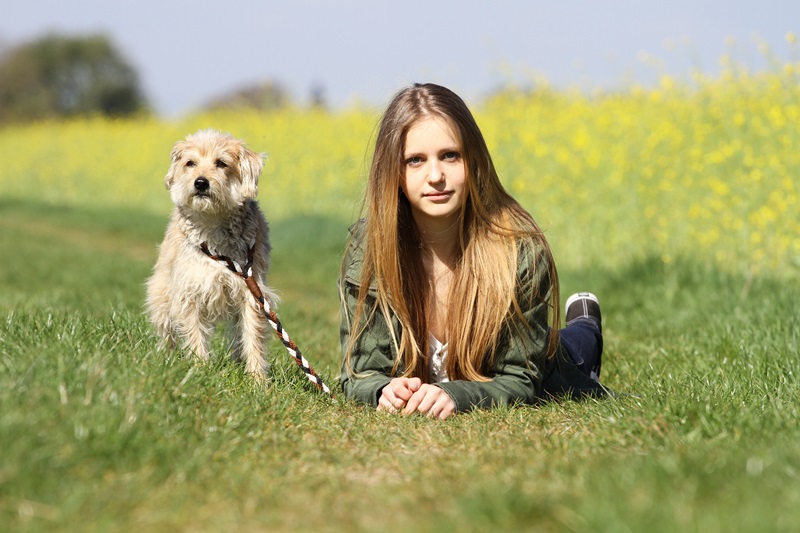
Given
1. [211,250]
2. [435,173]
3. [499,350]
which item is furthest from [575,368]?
[211,250]

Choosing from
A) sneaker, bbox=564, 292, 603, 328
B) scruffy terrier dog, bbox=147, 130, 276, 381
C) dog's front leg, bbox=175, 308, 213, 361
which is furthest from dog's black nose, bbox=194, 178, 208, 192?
sneaker, bbox=564, 292, 603, 328

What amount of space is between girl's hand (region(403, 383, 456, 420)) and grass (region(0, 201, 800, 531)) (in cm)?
9

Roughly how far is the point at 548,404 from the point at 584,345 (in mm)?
876

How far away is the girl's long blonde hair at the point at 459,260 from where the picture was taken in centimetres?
407

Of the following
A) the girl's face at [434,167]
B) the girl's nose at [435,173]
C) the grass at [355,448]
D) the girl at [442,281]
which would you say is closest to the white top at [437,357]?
the girl at [442,281]

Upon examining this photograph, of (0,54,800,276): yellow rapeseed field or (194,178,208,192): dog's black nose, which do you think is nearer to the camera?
(194,178,208,192): dog's black nose

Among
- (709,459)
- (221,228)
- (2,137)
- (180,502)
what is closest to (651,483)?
(709,459)

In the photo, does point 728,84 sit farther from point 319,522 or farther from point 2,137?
point 2,137

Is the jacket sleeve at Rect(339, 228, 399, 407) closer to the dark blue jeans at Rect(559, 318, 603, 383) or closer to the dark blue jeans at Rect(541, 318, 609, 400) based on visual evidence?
the dark blue jeans at Rect(541, 318, 609, 400)

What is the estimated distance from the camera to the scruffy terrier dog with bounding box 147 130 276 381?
14.4ft

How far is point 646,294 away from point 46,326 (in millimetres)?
5188

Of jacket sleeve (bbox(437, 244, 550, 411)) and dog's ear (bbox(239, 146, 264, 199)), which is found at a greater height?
dog's ear (bbox(239, 146, 264, 199))

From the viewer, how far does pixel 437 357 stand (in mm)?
4340

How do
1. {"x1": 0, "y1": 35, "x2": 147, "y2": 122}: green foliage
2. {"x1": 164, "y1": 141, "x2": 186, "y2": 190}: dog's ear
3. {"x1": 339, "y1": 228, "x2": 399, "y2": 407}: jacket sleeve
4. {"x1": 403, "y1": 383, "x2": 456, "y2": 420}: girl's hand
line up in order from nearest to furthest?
{"x1": 403, "y1": 383, "x2": 456, "y2": 420}: girl's hand → {"x1": 339, "y1": 228, "x2": 399, "y2": 407}: jacket sleeve → {"x1": 164, "y1": 141, "x2": 186, "y2": 190}: dog's ear → {"x1": 0, "y1": 35, "x2": 147, "y2": 122}: green foliage
